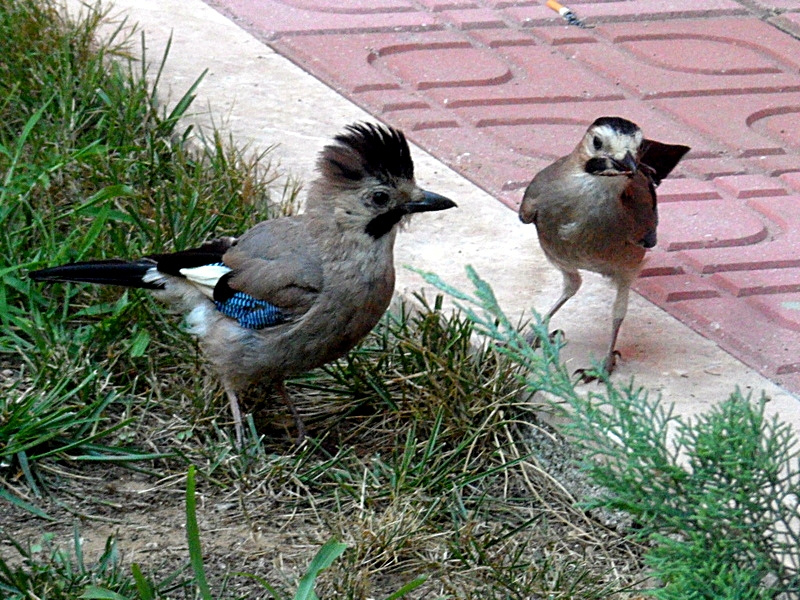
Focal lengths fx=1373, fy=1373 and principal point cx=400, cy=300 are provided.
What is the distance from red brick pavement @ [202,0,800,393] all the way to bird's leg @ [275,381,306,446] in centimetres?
128

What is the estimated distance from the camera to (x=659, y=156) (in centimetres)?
454

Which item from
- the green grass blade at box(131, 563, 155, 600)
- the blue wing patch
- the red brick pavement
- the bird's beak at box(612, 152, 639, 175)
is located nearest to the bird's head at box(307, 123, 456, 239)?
the blue wing patch

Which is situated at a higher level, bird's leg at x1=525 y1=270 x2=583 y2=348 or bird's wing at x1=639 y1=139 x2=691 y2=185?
bird's wing at x1=639 y1=139 x2=691 y2=185

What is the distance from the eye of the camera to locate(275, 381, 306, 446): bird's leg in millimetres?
3900

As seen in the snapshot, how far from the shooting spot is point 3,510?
3525 millimetres

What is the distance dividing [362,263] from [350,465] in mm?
558

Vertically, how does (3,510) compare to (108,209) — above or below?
below

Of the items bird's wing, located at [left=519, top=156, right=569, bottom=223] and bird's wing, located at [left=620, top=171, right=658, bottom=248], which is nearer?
bird's wing, located at [left=620, top=171, right=658, bottom=248]

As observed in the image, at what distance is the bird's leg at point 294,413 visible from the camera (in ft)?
12.8

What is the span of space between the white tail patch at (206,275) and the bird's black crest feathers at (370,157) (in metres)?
0.43

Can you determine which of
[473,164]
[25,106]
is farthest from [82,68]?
[473,164]

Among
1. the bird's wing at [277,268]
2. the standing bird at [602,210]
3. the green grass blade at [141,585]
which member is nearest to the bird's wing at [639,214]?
the standing bird at [602,210]

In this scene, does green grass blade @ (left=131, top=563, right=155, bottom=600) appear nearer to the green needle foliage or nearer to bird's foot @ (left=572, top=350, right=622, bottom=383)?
the green needle foliage

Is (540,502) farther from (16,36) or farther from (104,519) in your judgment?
(16,36)
